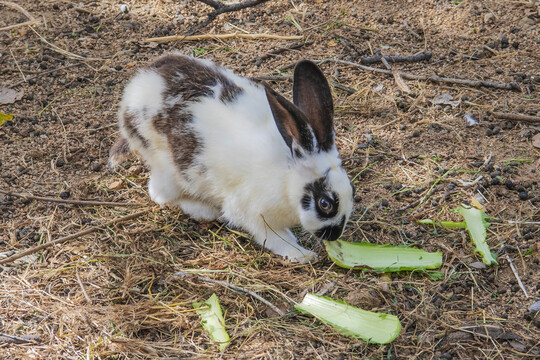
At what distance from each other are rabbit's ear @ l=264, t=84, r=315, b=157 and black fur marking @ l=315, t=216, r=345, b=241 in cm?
46

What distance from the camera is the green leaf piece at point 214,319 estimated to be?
140 inches

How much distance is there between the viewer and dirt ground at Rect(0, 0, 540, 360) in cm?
361

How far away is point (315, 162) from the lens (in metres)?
3.82

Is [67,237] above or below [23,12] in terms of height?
below

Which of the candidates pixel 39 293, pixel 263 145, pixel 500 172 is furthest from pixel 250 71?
pixel 39 293

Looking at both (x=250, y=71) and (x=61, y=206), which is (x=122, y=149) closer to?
(x=61, y=206)

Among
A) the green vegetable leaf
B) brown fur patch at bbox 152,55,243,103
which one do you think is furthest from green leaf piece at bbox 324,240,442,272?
the green vegetable leaf

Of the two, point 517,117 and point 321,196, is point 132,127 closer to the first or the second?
point 321,196

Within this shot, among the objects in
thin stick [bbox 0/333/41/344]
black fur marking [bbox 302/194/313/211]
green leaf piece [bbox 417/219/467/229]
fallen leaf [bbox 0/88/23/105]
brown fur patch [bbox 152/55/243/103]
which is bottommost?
thin stick [bbox 0/333/41/344]

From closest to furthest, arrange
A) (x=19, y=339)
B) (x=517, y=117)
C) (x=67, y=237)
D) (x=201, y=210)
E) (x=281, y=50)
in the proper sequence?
(x=19, y=339)
(x=67, y=237)
(x=201, y=210)
(x=517, y=117)
(x=281, y=50)

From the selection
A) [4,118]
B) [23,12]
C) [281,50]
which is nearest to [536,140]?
[281,50]

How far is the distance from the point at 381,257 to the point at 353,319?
572mm

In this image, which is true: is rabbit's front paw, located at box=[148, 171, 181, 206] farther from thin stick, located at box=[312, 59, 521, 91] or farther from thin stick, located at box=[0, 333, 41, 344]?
thin stick, located at box=[312, 59, 521, 91]

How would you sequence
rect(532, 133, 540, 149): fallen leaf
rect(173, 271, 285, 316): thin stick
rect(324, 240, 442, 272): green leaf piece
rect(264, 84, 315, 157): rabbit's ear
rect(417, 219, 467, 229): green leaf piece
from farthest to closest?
rect(532, 133, 540, 149): fallen leaf < rect(417, 219, 467, 229): green leaf piece < rect(324, 240, 442, 272): green leaf piece < rect(173, 271, 285, 316): thin stick < rect(264, 84, 315, 157): rabbit's ear
